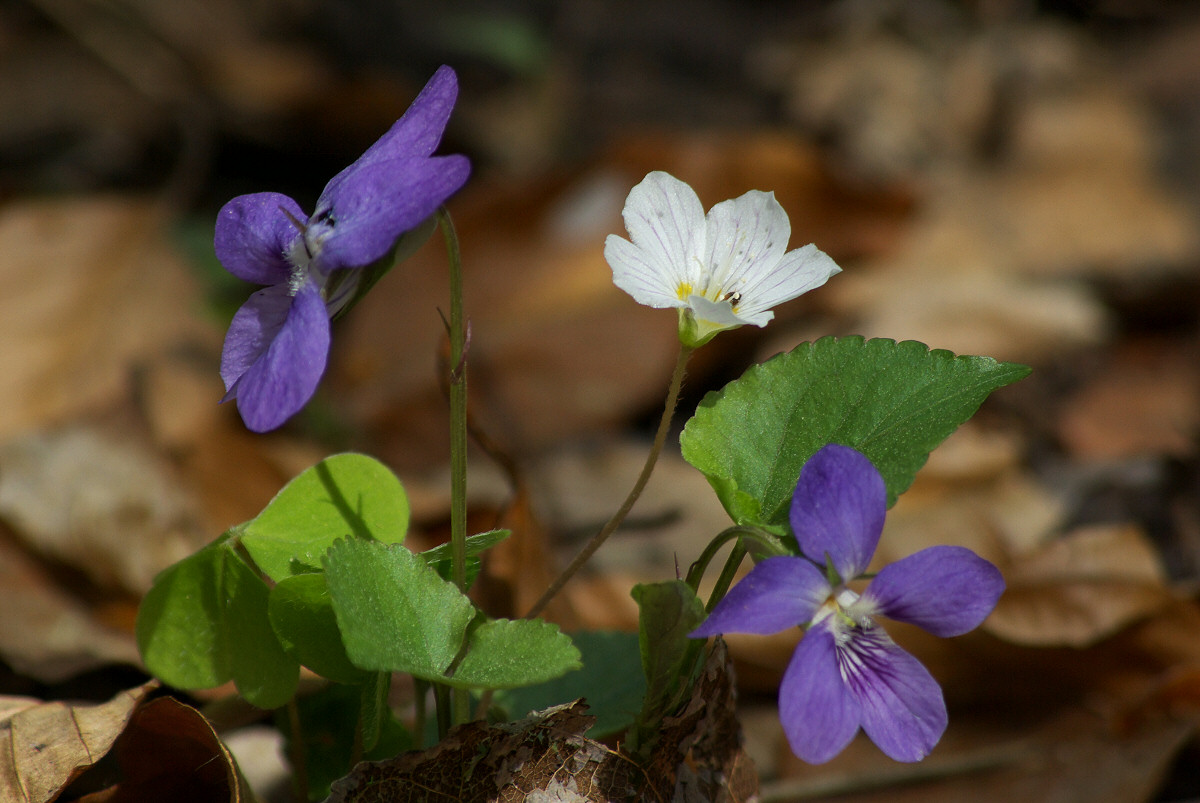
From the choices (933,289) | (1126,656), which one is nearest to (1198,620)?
(1126,656)

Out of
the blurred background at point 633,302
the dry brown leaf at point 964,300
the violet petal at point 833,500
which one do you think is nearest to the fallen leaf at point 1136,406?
the blurred background at point 633,302

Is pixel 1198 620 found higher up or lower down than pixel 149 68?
lower down

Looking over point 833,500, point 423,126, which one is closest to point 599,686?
point 833,500

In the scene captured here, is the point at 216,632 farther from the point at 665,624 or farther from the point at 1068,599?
the point at 1068,599

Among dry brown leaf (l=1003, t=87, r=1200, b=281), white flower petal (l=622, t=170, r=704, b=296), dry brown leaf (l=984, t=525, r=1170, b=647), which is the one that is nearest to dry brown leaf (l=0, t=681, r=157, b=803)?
white flower petal (l=622, t=170, r=704, b=296)

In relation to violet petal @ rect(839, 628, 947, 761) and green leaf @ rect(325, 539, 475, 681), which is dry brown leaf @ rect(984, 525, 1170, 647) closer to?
violet petal @ rect(839, 628, 947, 761)

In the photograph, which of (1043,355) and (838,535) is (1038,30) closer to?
(1043,355)
